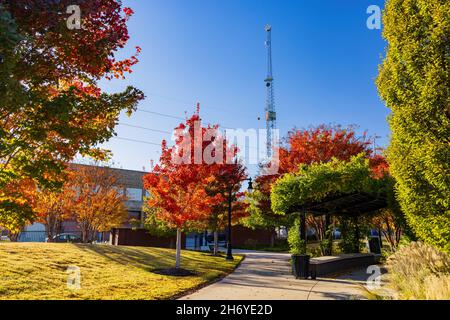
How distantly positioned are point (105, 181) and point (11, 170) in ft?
83.0

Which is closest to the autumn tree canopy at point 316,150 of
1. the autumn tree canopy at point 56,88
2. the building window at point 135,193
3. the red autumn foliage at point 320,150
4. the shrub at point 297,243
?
the red autumn foliage at point 320,150

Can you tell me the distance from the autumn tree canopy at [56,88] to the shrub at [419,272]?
7484mm

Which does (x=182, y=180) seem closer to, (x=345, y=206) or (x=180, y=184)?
(x=180, y=184)

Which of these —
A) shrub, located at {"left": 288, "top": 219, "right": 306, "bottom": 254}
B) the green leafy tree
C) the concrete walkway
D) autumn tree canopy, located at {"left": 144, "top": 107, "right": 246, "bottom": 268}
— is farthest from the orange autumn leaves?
the green leafy tree

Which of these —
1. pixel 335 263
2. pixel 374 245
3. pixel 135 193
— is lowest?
pixel 335 263

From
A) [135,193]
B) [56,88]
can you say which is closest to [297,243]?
[56,88]

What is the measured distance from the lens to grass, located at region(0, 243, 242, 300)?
896cm

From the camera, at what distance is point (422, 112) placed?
9516 millimetres

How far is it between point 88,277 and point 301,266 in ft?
25.8

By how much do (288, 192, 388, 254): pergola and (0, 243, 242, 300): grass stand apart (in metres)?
4.40

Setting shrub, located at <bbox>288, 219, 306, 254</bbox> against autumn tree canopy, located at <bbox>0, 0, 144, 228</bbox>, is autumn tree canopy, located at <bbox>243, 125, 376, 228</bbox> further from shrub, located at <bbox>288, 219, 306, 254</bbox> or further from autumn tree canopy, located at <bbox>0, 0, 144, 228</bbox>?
autumn tree canopy, located at <bbox>0, 0, 144, 228</bbox>

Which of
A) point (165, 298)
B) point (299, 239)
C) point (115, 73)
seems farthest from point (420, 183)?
point (115, 73)

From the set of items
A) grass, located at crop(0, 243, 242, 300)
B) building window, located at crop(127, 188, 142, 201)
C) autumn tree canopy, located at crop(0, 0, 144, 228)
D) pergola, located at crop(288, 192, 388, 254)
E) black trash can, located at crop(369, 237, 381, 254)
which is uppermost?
building window, located at crop(127, 188, 142, 201)

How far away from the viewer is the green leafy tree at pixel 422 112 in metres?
9.09
